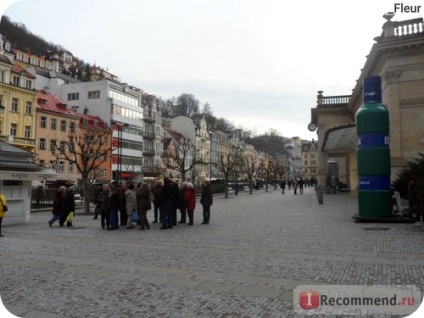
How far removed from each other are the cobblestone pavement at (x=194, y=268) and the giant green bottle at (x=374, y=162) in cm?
213

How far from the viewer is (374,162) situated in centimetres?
1600

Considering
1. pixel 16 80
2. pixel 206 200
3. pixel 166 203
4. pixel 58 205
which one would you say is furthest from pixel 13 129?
pixel 166 203

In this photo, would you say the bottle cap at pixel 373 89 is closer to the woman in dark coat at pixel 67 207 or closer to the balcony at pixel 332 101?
the woman in dark coat at pixel 67 207

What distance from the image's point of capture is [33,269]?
8.27 meters

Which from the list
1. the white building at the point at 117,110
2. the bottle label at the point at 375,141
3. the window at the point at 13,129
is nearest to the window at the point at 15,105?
the window at the point at 13,129

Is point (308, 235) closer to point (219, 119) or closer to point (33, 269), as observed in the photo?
point (33, 269)

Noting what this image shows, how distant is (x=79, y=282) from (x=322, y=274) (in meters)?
4.29

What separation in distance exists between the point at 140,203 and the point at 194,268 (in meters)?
7.79

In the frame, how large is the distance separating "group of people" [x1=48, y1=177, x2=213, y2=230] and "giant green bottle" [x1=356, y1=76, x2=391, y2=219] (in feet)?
20.4

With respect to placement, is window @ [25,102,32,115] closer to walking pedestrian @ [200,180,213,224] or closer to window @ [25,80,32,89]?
window @ [25,80,32,89]

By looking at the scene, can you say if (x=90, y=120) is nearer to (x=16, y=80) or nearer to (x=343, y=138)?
(x=16, y=80)

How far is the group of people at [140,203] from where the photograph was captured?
15477 mm

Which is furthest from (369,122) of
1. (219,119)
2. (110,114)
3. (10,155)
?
(219,119)

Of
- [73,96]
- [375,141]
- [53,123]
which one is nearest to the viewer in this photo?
[375,141]
